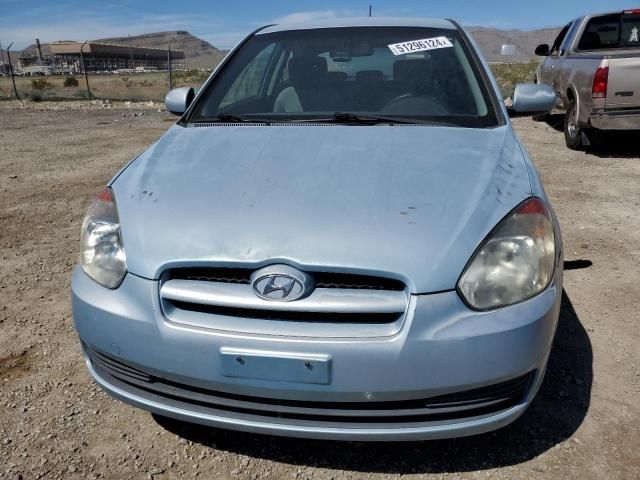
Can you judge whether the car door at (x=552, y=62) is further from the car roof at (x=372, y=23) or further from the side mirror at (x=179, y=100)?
the side mirror at (x=179, y=100)

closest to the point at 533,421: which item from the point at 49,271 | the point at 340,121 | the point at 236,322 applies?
the point at 236,322

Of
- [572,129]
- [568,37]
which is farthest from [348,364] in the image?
[568,37]

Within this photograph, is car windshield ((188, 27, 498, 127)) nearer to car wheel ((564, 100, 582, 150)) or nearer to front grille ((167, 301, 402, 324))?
front grille ((167, 301, 402, 324))

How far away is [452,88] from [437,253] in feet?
4.55

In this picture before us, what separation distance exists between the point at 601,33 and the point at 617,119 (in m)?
2.05

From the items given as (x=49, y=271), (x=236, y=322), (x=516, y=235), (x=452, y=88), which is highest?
(x=452, y=88)

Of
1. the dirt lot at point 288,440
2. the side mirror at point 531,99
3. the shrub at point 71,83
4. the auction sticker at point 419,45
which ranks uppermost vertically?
the auction sticker at point 419,45

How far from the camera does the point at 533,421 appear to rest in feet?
6.99

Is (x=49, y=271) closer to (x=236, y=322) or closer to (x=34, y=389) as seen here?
(x=34, y=389)

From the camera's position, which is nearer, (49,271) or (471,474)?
(471,474)

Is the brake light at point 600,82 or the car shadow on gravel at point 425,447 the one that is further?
the brake light at point 600,82

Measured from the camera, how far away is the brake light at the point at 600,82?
646cm

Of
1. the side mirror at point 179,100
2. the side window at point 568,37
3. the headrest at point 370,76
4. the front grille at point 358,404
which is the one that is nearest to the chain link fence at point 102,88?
the side window at point 568,37

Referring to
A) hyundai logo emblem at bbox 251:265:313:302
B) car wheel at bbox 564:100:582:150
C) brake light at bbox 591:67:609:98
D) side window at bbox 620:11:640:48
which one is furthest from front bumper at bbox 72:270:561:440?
side window at bbox 620:11:640:48
